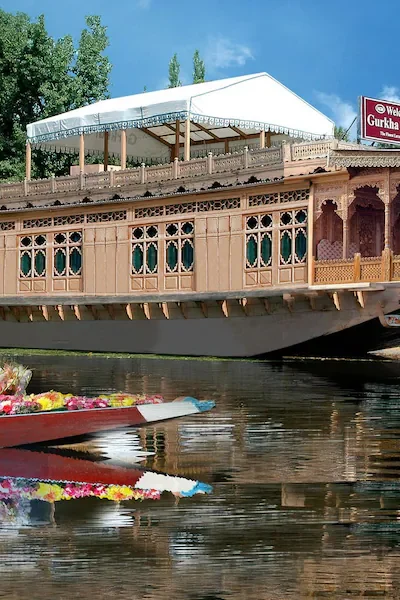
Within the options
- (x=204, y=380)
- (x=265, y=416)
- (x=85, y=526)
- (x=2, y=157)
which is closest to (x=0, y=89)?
(x=2, y=157)

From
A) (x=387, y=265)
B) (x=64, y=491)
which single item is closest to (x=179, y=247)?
(x=387, y=265)

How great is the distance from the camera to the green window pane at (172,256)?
1339 inches

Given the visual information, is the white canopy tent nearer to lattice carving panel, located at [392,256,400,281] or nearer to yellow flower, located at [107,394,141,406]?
lattice carving panel, located at [392,256,400,281]

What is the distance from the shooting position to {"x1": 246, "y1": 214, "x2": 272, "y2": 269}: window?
1248 inches

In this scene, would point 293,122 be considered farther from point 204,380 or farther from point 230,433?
point 230,433

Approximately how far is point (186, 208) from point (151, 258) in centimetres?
215

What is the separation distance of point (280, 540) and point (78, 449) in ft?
17.7

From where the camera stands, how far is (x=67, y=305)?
3597 centimetres

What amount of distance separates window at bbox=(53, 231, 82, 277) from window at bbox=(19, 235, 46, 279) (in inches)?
23.8

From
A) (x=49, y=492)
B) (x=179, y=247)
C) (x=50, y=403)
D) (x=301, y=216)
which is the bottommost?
(x=49, y=492)

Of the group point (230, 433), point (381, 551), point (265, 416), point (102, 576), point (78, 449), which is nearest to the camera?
point (102, 576)

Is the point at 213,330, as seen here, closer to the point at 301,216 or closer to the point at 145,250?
the point at 145,250

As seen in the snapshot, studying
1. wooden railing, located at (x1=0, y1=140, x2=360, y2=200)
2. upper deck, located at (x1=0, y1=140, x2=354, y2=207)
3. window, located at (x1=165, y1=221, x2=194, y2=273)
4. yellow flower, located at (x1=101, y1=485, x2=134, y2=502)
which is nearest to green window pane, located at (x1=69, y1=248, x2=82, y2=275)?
upper deck, located at (x1=0, y1=140, x2=354, y2=207)

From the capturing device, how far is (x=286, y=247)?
103ft
